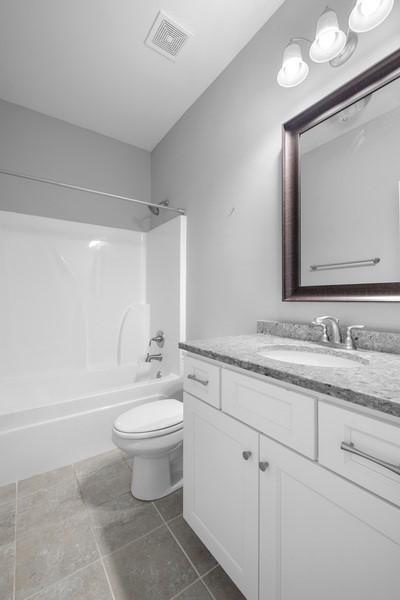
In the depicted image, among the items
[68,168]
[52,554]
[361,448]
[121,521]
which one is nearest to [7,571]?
[52,554]

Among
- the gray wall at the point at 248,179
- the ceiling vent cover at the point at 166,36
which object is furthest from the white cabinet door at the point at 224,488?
the ceiling vent cover at the point at 166,36

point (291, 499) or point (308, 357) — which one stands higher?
point (308, 357)

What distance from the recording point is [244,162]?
156 cm

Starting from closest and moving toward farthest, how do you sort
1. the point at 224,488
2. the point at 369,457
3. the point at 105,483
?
the point at 369,457 → the point at 224,488 → the point at 105,483

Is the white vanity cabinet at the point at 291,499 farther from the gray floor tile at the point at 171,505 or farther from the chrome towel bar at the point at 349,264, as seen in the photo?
the chrome towel bar at the point at 349,264

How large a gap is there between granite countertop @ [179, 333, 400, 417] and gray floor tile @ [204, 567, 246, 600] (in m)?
0.84

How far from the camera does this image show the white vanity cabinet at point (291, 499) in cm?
53

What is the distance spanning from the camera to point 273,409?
2.41ft

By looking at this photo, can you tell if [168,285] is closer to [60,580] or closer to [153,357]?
[153,357]

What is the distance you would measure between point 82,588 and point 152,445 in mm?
512

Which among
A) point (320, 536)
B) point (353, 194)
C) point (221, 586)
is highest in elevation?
point (353, 194)

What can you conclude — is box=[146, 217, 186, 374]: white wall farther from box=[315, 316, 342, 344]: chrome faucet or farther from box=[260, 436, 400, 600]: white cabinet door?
box=[260, 436, 400, 600]: white cabinet door

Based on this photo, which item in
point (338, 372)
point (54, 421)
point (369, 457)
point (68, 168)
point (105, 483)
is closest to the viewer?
point (369, 457)

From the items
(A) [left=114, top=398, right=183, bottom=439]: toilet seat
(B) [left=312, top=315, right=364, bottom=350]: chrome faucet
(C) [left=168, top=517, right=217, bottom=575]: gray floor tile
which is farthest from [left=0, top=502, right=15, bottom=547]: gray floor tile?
(B) [left=312, top=315, right=364, bottom=350]: chrome faucet
